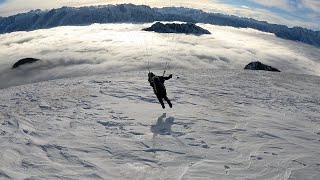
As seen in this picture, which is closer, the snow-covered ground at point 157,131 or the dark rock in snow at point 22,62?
the snow-covered ground at point 157,131

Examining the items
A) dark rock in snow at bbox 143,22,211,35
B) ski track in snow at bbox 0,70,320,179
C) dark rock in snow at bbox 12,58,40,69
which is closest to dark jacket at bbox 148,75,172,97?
ski track in snow at bbox 0,70,320,179

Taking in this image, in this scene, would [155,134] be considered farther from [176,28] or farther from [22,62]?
[176,28]

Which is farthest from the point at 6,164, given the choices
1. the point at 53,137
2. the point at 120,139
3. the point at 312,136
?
the point at 312,136

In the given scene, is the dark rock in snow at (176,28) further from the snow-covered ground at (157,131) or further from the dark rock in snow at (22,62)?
the snow-covered ground at (157,131)

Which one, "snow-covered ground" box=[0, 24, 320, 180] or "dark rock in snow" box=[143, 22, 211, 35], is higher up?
"dark rock in snow" box=[143, 22, 211, 35]

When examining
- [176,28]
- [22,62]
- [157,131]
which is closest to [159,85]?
[157,131]

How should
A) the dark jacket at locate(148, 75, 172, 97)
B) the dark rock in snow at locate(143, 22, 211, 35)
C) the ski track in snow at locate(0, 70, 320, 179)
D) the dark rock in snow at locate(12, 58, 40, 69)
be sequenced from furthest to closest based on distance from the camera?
the dark rock in snow at locate(143, 22, 211, 35), the dark rock in snow at locate(12, 58, 40, 69), the dark jacket at locate(148, 75, 172, 97), the ski track in snow at locate(0, 70, 320, 179)

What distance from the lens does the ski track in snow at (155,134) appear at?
9.80 meters

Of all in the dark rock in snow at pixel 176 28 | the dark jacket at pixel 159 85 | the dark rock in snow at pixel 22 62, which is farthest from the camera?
the dark rock in snow at pixel 176 28

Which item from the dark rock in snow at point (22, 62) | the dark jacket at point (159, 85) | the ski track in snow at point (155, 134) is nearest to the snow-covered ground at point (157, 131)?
the ski track in snow at point (155, 134)

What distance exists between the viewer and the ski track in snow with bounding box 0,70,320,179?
980 centimetres

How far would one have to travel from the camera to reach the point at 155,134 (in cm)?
1270

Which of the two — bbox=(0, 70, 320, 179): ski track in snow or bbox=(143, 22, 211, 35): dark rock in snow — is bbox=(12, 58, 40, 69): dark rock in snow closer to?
bbox=(0, 70, 320, 179): ski track in snow

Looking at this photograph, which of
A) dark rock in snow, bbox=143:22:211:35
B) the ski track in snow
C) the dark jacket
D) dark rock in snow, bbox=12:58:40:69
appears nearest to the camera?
the ski track in snow
